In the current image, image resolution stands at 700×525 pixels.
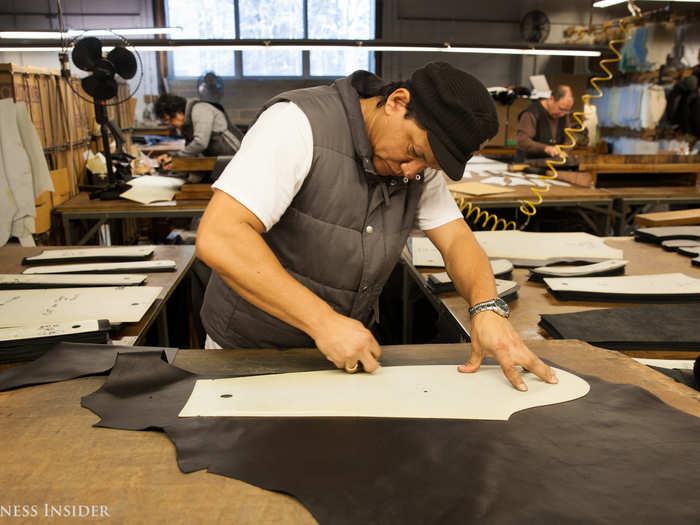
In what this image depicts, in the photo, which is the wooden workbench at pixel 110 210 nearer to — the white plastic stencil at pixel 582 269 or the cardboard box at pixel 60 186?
the cardboard box at pixel 60 186

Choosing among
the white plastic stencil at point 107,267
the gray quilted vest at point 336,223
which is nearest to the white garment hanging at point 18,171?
the white plastic stencil at point 107,267

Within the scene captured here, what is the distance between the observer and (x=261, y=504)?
74 cm

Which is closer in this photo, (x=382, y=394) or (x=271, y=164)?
(x=382, y=394)

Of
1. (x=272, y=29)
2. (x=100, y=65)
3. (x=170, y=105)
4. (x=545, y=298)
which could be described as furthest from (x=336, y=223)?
(x=272, y=29)

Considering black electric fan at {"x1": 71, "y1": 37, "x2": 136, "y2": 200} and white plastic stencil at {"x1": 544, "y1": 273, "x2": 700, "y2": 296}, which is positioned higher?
black electric fan at {"x1": 71, "y1": 37, "x2": 136, "y2": 200}

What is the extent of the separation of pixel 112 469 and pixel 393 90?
98 centimetres

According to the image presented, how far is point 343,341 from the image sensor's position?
3.59 feet


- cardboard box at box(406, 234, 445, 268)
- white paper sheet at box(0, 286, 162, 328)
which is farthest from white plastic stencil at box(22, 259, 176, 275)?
cardboard box at box(406, 234, 445, 268)

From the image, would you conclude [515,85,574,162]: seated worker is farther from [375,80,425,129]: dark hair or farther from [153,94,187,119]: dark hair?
[375,80,425,129]: dark hair

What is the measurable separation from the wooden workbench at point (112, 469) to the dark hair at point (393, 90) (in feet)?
2.19

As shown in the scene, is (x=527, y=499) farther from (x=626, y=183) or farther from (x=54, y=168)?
(x=626, y=183)

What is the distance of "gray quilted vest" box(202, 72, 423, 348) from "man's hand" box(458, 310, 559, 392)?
30 cm

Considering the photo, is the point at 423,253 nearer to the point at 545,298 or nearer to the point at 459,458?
the point at 545,298

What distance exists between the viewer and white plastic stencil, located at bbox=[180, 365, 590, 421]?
98 centimetres
